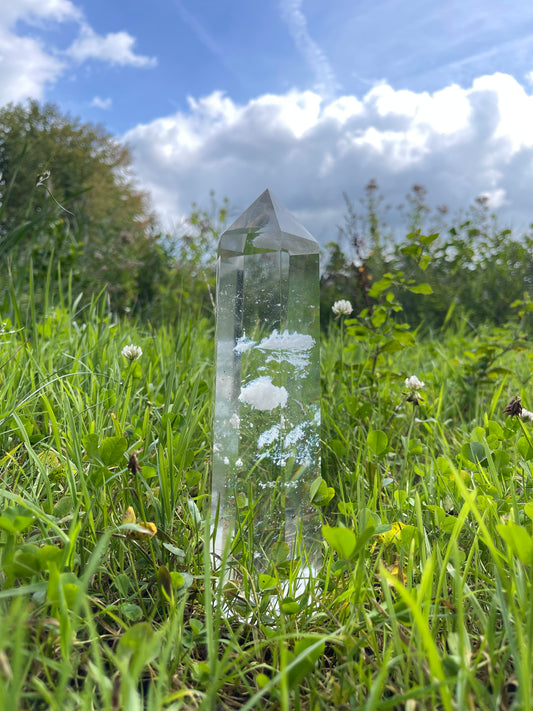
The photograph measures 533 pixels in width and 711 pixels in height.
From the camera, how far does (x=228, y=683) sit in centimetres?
103

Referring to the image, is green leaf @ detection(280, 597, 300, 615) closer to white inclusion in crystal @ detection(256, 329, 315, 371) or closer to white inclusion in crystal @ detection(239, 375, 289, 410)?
white inclusion in crystal @ detection(239, 375, 289, 410)

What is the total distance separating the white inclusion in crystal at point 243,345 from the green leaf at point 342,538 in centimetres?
57

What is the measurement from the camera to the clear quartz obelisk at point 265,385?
4.51 feet

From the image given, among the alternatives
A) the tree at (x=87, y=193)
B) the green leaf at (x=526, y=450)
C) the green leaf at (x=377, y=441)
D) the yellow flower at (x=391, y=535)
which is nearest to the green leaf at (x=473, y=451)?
the green leaf at (x=526, y=450)

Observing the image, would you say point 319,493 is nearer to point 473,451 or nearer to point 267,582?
point 267,582

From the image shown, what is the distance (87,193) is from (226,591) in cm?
844

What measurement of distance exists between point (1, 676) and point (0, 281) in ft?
9.83

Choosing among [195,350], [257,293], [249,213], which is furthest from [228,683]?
[195,350]

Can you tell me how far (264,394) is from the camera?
1380 mm

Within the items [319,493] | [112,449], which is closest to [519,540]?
[319,493]

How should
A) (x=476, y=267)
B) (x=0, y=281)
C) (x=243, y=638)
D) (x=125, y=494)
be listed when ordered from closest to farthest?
(x=243, y=638) → (x=125, y=494) → (x=0, y=281) → (x=476, y=267)

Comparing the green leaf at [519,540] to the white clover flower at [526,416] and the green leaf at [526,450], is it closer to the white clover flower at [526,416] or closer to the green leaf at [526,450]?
the green leaf at [526,450]

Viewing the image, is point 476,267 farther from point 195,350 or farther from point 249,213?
point 249,213

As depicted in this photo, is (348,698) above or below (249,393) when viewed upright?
below
